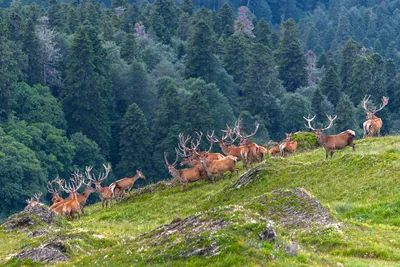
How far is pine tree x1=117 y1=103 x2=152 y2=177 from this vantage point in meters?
88.6

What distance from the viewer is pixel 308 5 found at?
19338 cm

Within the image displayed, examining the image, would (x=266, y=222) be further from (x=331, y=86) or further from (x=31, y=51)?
(x=331, y=86)

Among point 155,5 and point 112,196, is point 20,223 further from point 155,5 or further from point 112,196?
point 155,5

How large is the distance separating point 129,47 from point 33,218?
274 feet

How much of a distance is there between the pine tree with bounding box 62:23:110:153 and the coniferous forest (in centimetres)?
11

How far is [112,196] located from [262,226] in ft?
67.3

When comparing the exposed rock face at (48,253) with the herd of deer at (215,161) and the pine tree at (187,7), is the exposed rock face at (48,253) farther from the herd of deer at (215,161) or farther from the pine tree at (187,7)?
the pine tree at (187,7)

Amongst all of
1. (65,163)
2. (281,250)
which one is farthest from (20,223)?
(65,163)

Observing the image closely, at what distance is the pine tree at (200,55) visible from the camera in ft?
362

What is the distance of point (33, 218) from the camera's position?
29.1m

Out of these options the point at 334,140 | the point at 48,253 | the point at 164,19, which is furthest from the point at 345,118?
the point at 48,253

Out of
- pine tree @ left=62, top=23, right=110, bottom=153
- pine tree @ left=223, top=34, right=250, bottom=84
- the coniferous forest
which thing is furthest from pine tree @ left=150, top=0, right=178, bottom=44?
pine tree @ left=62, top=23, right=110, bottom=153

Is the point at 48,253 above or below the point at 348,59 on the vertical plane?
above

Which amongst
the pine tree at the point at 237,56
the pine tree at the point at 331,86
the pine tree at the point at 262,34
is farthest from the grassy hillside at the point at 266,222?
the pine tree at the point at 262,34
